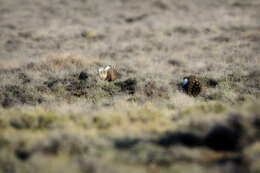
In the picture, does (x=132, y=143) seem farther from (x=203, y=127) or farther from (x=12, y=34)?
(x=12, y=34)

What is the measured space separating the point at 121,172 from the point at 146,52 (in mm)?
11964

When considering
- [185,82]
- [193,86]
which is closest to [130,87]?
[185,82]

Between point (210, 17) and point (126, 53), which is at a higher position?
point (210, 17)

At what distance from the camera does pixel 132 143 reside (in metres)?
4.73

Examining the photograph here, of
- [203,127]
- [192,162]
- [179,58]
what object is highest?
[179,58]

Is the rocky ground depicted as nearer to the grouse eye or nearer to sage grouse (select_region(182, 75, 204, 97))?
sage grouse (select_region(182, 75, 204, 97))

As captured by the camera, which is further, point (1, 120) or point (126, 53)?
point (126, 53)

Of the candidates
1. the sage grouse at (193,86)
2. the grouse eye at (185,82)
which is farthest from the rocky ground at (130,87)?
the grouse eye at (185,82)

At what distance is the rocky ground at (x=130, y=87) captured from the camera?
14.1 ft

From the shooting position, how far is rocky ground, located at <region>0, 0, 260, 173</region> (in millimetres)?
4306

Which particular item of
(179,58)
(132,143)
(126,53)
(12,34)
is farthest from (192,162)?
(12,34)

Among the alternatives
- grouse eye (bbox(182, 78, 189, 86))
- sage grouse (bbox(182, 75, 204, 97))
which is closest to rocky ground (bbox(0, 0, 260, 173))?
sage grouse (bbox(182, 75, 204, 97))

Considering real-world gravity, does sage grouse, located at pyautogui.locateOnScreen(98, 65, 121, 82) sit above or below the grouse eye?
above

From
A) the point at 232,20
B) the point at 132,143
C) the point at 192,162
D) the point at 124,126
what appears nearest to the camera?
the point at 192,162
